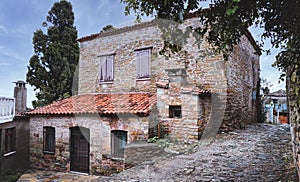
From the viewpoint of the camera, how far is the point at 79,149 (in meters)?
8.48

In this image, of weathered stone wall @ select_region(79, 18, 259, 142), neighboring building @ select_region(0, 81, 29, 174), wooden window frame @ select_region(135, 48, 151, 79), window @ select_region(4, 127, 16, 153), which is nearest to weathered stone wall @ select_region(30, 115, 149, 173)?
weathered stone wall @ select_region(79, 18, 259, 142)

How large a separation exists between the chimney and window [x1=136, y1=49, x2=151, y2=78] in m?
6.90

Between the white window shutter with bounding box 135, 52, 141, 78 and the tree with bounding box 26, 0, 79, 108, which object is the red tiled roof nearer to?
the white window shutter with bounding box 135, 52, 141, 78

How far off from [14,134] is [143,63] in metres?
7.69

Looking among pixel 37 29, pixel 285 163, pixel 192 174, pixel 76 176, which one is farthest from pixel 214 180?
pixel 37 29

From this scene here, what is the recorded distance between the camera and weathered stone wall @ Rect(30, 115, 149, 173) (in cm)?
699

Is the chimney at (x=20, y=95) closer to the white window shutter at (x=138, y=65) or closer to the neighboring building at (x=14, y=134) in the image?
the neighboring building at (x=14, y=134)

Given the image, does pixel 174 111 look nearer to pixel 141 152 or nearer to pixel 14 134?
pixel 141 152

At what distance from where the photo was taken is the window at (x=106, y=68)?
1089 cm

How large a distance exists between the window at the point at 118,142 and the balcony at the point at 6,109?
189 inches

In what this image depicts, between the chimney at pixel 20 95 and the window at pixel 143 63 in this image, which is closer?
the window at pixel 143 63

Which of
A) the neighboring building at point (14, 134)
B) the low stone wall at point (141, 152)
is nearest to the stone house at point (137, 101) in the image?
the low stone wall at point (141, 152)

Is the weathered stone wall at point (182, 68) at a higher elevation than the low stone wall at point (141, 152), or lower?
higher

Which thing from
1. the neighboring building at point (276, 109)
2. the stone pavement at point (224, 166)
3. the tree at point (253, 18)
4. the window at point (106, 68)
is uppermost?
the window at point (106, 68)
